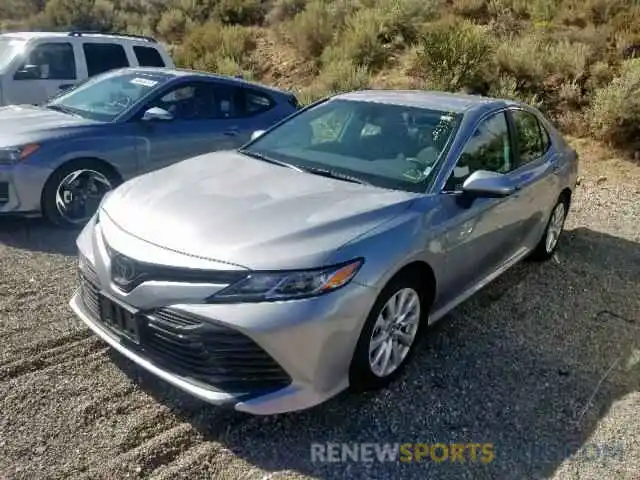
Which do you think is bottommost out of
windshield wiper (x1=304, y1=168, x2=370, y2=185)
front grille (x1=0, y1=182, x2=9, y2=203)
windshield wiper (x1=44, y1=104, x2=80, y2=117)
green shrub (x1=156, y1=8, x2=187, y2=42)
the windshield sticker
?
green shrub (x1=156, y1=8, x2=187, y2=42)

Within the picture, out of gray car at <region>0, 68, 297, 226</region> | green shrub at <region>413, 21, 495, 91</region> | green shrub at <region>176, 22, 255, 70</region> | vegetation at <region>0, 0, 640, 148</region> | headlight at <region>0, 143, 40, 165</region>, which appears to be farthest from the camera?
green shrub at <region>176, 22, 255, 70</region>

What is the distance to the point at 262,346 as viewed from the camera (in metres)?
2.70

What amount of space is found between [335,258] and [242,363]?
0.64m

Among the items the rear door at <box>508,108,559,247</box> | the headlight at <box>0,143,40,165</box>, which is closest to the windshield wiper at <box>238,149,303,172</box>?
the rear door at <box>508,108,559,247</box>

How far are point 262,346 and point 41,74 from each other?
6.95 meters

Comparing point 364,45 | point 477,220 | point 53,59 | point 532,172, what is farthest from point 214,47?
point 477,220

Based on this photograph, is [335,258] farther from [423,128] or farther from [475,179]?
[423,128]

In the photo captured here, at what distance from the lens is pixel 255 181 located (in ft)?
12.0

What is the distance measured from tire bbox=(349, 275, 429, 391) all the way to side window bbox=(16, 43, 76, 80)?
6.76 meters

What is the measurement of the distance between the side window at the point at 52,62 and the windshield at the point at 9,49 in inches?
7.6

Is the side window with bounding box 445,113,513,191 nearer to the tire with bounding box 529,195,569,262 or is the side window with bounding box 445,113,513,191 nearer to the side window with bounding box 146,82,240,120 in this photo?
the tire with bounding box 529,195,569,262

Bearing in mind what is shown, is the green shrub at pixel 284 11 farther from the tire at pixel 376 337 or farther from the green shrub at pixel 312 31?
the tire at pixel 376 337

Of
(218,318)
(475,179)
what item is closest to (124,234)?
(218,318)

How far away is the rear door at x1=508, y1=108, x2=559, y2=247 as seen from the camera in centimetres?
458
